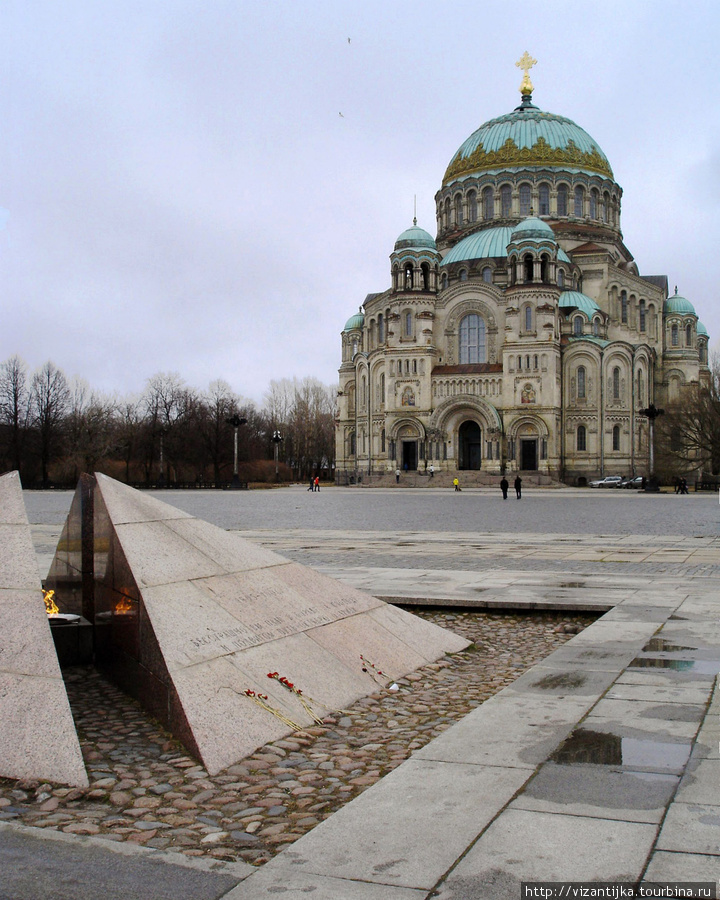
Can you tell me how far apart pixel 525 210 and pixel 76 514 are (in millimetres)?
70594

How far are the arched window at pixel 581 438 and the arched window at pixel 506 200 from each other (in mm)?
19513

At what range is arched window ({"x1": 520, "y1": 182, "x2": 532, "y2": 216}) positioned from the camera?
7350 cm

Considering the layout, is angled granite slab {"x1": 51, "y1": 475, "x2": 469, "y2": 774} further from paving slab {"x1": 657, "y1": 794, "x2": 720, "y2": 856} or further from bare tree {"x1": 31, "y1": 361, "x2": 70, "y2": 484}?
bare tree {"x1": 31, "y1": 361, "x2": 70, "y2": 484}

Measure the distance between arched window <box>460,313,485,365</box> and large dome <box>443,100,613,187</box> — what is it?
15.0m

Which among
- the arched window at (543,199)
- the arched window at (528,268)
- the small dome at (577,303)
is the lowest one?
the small dome at (577,303)

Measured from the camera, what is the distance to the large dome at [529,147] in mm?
73500

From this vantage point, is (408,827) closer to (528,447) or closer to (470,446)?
(528,447)

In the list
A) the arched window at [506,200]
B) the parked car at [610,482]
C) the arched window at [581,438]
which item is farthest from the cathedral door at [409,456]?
the arched window at [506,200]

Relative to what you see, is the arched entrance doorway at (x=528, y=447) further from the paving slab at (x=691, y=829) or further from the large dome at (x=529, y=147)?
the paving slab at (x=691, y=829)

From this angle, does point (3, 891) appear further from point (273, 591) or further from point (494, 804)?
point (273, 591)

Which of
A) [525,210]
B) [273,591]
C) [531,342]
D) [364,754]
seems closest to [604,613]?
[273,591]

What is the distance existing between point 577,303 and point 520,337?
275 inches

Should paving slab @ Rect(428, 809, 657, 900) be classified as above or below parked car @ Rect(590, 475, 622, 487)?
below

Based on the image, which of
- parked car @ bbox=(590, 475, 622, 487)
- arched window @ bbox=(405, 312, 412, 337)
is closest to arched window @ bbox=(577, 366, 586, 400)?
parked car @ bbox=(590, 475, 622, 487)
